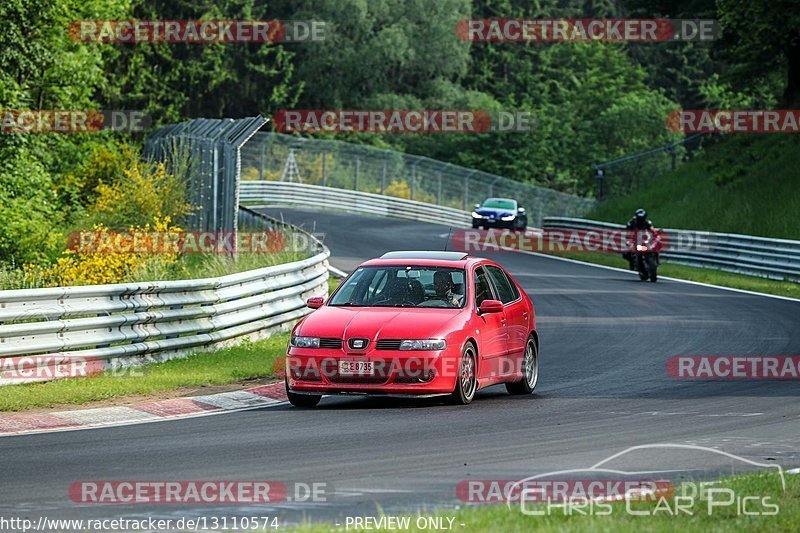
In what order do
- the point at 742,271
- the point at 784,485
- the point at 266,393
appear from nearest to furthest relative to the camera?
the point at 784,485
the point at 266,393
the point at 742,271

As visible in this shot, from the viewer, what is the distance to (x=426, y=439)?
11.4 metres

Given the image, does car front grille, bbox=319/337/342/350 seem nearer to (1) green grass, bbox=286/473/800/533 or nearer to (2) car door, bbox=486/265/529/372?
(2) car door, bbox=486/265/529/372

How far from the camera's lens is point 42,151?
40.0 metres

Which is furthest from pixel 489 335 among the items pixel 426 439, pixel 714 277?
pixel 714 277

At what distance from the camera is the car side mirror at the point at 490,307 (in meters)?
14.4

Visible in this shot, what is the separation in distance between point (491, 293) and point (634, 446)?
434 centimetres

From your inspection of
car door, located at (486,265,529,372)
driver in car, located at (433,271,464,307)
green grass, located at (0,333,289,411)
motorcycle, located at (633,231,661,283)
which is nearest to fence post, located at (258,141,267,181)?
motorcycle, located at (633,231,661,283)

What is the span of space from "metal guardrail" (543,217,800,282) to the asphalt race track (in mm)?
15597

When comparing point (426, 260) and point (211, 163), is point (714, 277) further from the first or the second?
point (426, 260)

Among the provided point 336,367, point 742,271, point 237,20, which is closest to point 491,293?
point 336,367

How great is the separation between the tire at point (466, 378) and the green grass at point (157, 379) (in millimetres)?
2991

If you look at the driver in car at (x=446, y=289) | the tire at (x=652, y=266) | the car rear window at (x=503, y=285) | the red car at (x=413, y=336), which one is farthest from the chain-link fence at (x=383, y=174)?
the driver in car at (x=446, y=289)

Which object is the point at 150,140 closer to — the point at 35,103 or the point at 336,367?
the point at 35,103

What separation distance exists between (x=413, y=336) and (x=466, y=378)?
0.84 m
